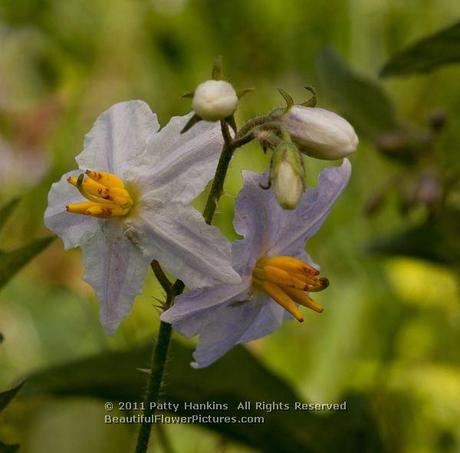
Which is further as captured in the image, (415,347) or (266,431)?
(415,347)

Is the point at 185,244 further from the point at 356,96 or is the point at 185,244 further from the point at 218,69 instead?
the point at 356,96

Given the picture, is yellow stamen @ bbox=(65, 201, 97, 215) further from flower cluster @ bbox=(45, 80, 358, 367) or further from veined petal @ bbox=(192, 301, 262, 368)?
veined petal @ bbox=(192, 301, 262, 368)

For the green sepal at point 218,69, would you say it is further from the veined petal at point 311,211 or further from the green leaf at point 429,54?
the green leaf at point 429,54

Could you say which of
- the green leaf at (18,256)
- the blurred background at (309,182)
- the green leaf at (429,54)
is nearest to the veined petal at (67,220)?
the green leaf at (18,256)

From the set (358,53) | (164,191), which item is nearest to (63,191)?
(164,191)

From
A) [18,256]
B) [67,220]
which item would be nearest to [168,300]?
[67,220]

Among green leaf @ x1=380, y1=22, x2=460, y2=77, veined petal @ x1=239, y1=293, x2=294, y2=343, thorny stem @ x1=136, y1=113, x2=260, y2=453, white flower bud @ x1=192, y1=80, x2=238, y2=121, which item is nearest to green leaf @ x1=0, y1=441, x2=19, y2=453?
thorny stem @ x1=136, y1=113, x2=260, y2=453

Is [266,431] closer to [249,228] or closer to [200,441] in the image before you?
[249,228]
